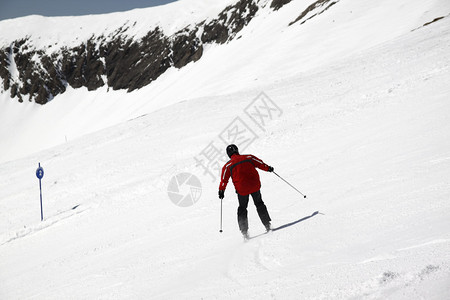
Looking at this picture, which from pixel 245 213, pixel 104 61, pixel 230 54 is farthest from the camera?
pixel 104 61

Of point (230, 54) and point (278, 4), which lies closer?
point (230, 54)

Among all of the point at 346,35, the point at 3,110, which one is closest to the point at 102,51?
the point at 3,110

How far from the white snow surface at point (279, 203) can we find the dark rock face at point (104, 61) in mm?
58911

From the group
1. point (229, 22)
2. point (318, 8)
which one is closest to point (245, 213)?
point (318, 8)

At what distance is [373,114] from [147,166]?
9.04 metres

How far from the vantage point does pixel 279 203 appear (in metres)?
6.82

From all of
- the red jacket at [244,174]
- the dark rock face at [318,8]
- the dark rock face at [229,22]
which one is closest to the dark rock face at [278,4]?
the dark rock face at [229,22]

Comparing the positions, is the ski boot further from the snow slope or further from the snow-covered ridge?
the snow-covered ridge

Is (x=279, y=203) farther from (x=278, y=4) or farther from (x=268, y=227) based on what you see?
(x=278, y=4)

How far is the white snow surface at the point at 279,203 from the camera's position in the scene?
3.45 m

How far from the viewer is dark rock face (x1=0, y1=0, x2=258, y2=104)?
78.9 metres

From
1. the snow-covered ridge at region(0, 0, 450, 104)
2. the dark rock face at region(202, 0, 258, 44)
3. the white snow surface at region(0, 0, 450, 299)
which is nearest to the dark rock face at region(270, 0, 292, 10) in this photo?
the snow-covered ridge at region(0, 0, 450, 104)

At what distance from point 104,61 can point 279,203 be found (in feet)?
314

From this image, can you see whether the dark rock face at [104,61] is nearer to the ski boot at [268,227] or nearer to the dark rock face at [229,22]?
the dark rock face at [229,22]
